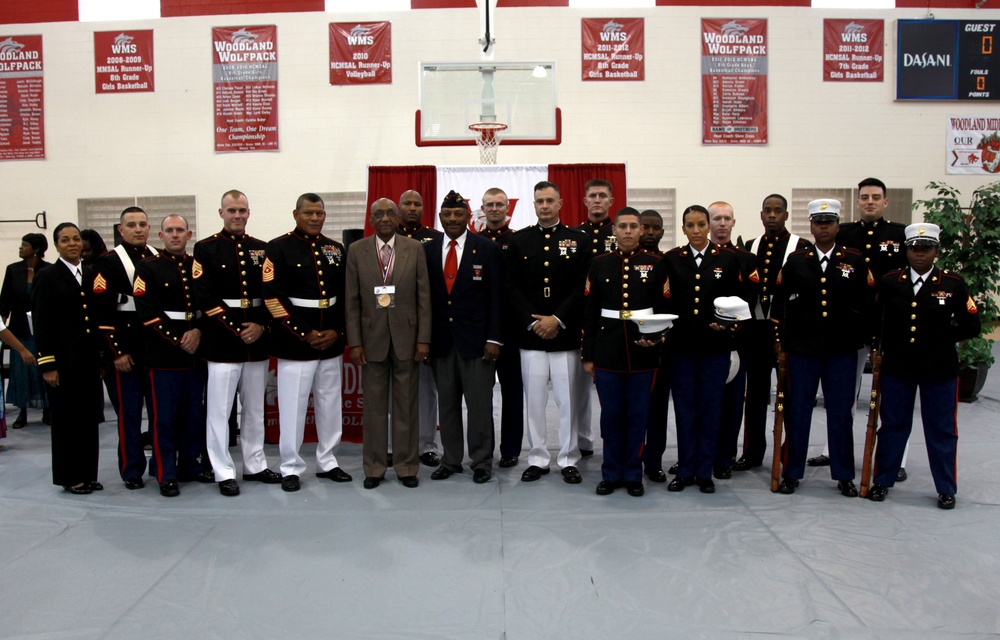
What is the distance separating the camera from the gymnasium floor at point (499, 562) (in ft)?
8.21

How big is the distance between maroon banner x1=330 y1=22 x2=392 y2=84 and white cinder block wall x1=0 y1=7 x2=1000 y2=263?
151mm

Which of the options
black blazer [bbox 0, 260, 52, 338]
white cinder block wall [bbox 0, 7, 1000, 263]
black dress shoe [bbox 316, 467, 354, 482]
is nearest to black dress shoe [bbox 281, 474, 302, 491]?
black dress shoe [bbox 316, 467, 354, 482]

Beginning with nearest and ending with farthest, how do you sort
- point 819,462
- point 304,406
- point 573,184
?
1. point 304,406
2. point 819,462
3. point 573,184

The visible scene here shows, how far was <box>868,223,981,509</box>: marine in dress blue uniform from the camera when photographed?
3.69 metres

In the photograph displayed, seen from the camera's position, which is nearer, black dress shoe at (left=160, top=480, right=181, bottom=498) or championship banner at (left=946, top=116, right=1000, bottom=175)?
black dress shoe at (left=160, top=480, right=181, bottom=498)

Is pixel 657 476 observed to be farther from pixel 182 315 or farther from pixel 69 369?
pixel 69 369

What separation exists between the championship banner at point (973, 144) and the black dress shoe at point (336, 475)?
10437 mm

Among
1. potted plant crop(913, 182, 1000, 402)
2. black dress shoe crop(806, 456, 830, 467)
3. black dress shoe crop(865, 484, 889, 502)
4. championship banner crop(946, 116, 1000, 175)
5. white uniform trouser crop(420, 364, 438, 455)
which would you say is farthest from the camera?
championship banner crop(946, 116, 1000, 175)

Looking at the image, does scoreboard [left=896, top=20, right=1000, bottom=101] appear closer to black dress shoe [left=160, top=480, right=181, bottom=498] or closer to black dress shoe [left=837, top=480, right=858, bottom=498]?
black dress shoe [left=837, top=480, right=858, bottom=498]

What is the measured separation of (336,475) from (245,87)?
26.2ft

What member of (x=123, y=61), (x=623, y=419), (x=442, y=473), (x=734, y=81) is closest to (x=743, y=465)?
(x=623, y=419)

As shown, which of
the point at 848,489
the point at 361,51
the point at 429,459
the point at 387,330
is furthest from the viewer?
the point at 361,51

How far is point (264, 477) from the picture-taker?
168 inches

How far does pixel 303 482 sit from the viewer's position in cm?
428
